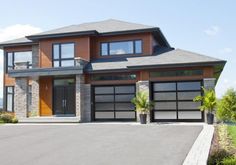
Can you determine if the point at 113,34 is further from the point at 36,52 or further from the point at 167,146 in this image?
the point at 167,146

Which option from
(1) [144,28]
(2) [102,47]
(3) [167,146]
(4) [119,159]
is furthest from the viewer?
(2) [102,47]

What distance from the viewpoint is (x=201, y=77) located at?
70.3 ft

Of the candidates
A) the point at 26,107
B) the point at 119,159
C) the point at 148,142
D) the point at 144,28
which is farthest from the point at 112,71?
the point at 119,159

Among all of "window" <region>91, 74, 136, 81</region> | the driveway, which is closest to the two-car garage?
"window" <region>91, 74, 136, 81</region>

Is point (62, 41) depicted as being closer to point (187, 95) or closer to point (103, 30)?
point (103, 30)

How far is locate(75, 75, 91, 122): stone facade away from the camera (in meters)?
23.6

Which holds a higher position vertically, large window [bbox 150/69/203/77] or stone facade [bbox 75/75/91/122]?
large window [bbox 150/69/203/77]

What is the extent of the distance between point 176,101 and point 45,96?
36.7ft

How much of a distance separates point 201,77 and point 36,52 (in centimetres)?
1523

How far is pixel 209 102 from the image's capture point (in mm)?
20062

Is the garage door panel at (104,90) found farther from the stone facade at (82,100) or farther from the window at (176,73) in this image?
the window at (176,73)

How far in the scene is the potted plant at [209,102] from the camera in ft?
65.5

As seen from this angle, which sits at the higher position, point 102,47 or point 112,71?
point 102,47

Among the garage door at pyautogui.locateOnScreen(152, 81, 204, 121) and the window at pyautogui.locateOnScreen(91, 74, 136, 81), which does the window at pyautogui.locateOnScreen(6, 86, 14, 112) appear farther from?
the garage door at pyautogui.locateOnScreen(152, 81, 204, 121)
